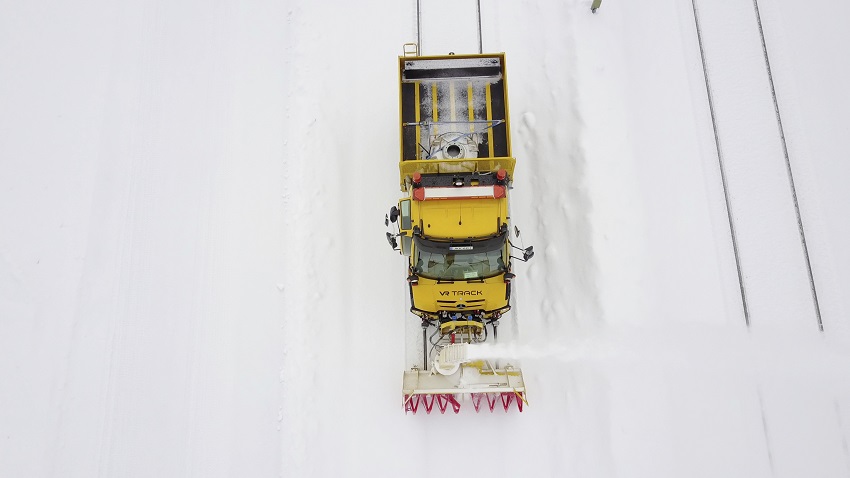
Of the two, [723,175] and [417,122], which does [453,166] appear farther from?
[723,175]

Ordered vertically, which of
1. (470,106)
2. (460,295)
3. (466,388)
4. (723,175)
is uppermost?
(470,106)

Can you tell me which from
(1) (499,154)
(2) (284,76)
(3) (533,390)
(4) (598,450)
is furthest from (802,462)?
(2) (284,76)

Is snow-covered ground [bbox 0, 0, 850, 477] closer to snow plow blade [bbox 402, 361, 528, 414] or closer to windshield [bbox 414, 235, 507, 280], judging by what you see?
snow plow blade [bbox 402, 361, 528, 414]

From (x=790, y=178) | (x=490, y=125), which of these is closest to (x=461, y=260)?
(x=490, y=125)

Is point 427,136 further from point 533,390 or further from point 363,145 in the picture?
point 533,390

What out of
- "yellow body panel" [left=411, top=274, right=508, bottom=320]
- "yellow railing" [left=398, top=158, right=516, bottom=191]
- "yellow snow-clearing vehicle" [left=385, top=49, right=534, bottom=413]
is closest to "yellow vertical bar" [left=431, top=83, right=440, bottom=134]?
"yellow snow-clearing vehicle" [left=385, top=49, right=534, bottom=413]

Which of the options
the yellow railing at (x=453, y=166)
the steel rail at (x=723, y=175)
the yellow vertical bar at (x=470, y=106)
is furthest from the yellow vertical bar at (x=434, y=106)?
the steel rail at (x=723, y=175)
